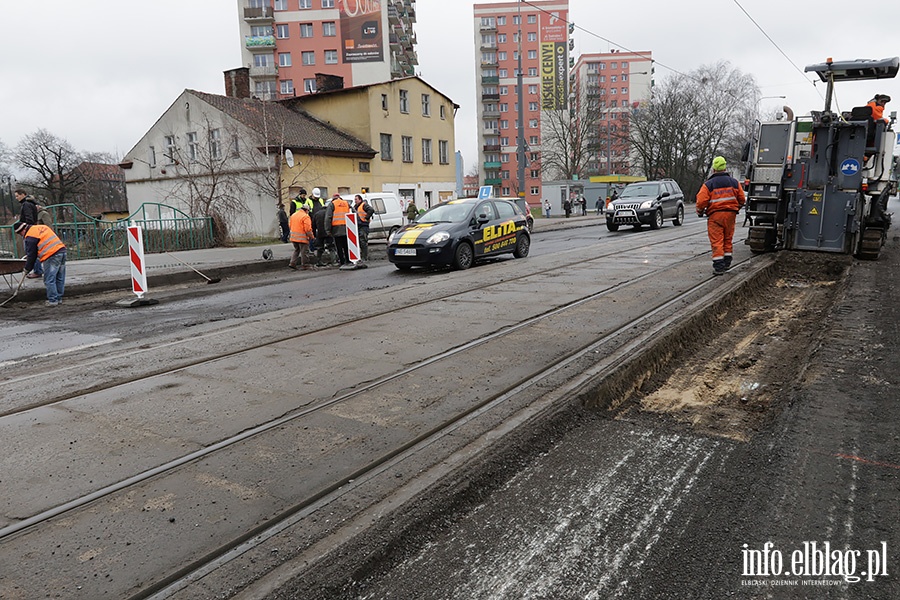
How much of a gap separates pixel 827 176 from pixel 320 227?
37.5 ft

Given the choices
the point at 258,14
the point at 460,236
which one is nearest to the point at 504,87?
the point at 258,14

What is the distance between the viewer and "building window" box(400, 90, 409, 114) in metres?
39.7

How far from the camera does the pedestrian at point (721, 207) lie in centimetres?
1062

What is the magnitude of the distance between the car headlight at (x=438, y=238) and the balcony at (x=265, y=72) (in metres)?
64.3

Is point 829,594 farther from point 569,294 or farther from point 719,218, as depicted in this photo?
point 719,218

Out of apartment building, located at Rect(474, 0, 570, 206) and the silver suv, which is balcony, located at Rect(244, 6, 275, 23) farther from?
the silver suv

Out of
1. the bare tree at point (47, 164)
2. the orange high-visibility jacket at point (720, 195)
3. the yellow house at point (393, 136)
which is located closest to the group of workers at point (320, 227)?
the orange high-visibility jacket at point (720, 195)

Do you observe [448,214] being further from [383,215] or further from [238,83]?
[238,83]

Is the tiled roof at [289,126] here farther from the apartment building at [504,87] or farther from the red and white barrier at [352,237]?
the apartment building at [504,87]

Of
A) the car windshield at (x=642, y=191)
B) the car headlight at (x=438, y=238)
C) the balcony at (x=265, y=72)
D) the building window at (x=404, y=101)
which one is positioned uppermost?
the balcony at (x=265, y=72)

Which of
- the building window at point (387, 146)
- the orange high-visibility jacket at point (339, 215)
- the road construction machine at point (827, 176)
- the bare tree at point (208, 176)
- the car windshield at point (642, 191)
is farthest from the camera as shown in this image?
the building window at point (387, 146)

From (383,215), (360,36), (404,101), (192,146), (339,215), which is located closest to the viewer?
(339,215)

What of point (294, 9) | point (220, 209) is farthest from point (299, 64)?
point (220, 209)

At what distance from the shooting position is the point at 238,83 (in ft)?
129
